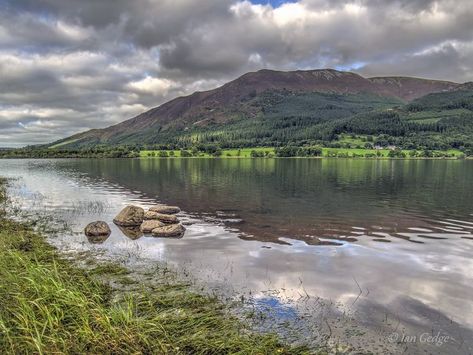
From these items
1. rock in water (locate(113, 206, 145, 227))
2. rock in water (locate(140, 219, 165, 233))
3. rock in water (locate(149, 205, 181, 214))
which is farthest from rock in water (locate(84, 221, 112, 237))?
rock in water (locate(149, 205, 181, 214))

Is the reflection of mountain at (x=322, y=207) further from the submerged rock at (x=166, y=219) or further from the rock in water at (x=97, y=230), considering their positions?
the rock in water at (x=97, y=230)

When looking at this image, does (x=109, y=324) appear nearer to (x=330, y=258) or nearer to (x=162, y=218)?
(x=330, y=258)

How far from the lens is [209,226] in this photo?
113 ft

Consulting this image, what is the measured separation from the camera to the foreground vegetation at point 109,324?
10703 millimetres

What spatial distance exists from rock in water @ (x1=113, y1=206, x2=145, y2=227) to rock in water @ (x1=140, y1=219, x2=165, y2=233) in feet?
6.77

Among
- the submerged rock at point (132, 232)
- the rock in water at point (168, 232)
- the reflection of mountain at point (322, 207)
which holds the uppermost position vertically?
the rock in water at point (168, 232)

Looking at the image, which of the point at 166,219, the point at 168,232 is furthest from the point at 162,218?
the point at 168,232

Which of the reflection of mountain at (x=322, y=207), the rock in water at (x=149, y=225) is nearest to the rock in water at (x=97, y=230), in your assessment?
the rock in water at (x=149, y=225)

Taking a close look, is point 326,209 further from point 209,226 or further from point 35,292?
point 35,292

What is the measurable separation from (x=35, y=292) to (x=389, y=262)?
19.9 metres

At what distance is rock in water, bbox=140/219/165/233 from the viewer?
3166cm

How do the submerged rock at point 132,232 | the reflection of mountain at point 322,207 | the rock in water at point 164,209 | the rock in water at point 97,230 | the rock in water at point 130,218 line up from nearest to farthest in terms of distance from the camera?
the rock in water at point 97,230 → the submerged rock at point 132,232 → the reflection of mountain at point 322,207 → the rock in water at point 130,218 → the rock in water at point 164,209

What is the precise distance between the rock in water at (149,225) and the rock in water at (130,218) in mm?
2065

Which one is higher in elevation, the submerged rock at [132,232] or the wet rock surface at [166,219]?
the wet rock surface at [166,219]
